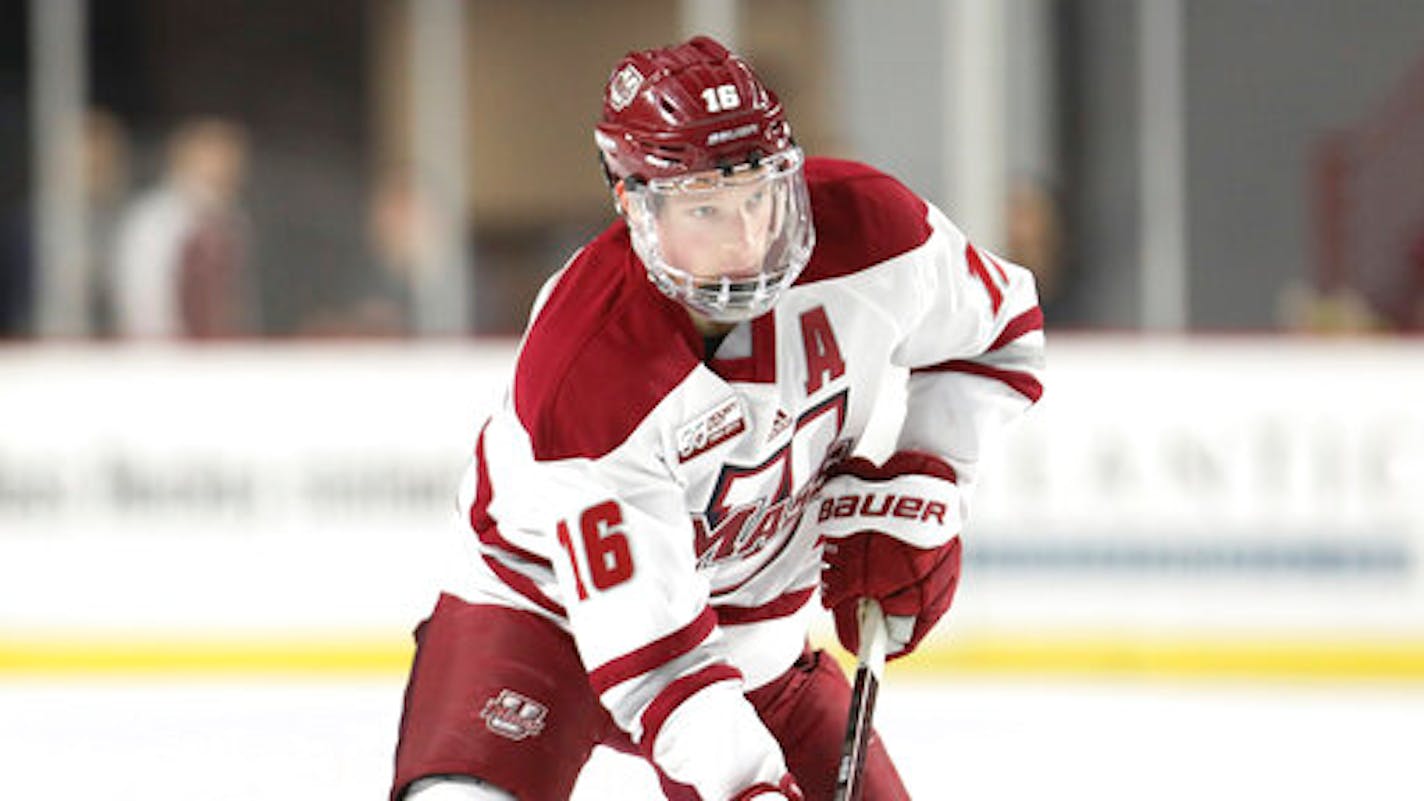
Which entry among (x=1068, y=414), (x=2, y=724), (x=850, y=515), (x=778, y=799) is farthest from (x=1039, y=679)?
(x=778, y=799)

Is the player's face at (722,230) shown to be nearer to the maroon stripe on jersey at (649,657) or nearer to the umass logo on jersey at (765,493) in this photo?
the umass logo on jersey at (765,493)

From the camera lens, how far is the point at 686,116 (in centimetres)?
202

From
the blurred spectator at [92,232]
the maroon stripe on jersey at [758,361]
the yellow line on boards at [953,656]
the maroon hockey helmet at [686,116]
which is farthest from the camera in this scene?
the blurred spectator at [92,232]

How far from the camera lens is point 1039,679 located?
4.86m

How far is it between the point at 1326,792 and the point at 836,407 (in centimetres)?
165

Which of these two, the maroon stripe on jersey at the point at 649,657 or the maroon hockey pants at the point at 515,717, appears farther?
the maroon hockey pants at the point at 515,717

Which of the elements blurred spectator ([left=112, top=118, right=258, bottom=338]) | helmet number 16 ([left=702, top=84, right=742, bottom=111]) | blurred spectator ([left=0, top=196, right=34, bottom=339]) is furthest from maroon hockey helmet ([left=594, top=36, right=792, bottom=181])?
blurred spectator ([left=0, top=196, right=34, bottom=339])

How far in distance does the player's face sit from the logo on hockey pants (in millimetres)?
498

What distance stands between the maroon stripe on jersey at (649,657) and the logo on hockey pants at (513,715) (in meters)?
0.18

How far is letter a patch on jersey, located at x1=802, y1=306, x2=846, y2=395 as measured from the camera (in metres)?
2.20

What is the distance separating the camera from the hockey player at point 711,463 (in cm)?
205

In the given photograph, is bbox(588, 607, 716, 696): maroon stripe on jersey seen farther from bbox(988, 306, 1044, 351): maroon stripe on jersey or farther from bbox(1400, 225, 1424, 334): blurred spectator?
bbox(1400, 225, 1424, 334): blurred spectator

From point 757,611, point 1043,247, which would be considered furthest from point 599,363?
point 1043,247

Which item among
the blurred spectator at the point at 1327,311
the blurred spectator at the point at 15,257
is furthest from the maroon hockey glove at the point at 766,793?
the blurred spectator at the point at 15,257
